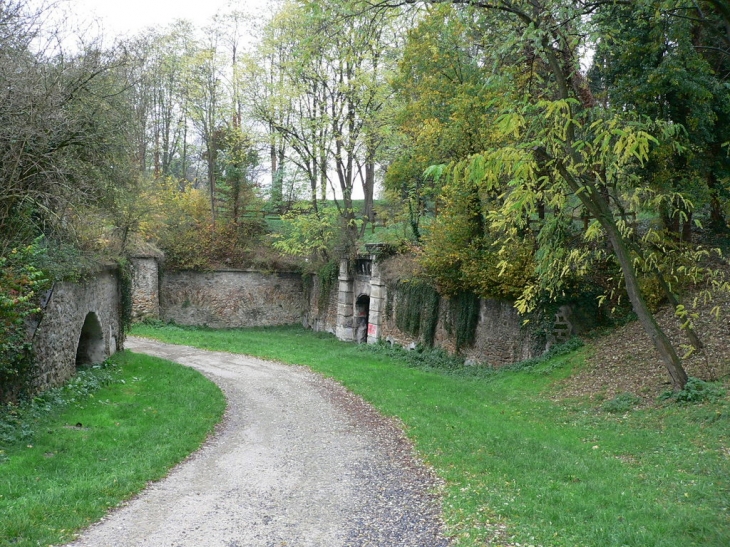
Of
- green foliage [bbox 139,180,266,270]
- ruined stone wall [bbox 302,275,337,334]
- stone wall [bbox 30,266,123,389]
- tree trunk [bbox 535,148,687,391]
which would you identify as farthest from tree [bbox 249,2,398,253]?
tree trunk [bbox 535,148,687,391]

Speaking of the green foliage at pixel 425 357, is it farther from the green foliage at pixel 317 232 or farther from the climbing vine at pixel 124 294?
the climbing vine at pixel 124 294

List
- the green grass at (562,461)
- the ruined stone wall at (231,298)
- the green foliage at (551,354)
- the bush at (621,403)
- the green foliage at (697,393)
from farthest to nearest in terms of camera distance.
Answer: the ruined stone wall at (231,298) < the green foliage at (551,354) < the bush at (621,403) < the green foliage at (697,393) < the green grass at (562,461)

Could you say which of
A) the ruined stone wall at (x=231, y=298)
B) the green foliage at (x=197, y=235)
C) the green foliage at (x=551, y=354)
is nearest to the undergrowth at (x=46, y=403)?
the green foliage at (x=551, y=354)

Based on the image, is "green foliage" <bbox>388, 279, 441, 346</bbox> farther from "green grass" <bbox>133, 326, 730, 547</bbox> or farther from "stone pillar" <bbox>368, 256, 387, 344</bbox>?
"green grass" <bbox>133, 326, 730, 547</bbox>

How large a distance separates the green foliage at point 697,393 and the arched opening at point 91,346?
516 inches

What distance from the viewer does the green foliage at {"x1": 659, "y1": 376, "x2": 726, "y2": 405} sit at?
9.60 meters

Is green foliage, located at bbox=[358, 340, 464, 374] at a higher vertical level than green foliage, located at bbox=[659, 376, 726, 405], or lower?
lower

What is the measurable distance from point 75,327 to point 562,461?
10.4m

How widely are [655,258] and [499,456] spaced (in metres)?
4.98

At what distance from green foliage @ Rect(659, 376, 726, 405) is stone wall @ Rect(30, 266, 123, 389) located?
11188 mm

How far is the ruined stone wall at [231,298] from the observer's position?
91.4 ft

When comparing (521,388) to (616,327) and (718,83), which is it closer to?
(616,327)

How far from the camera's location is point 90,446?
830cm

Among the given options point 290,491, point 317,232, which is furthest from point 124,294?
point 290,491
